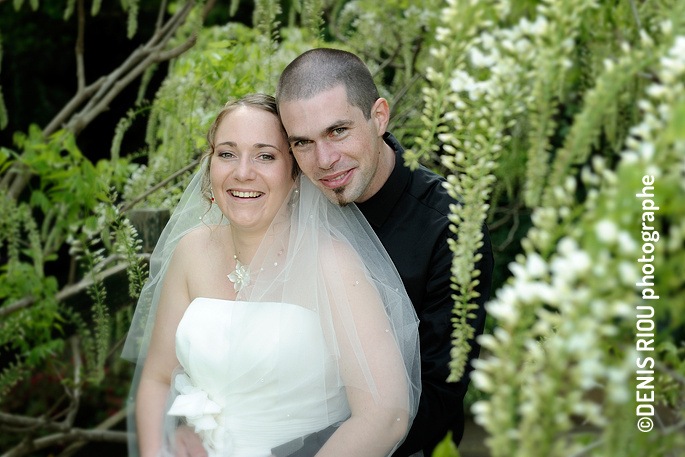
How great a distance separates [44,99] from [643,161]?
17.5 feet

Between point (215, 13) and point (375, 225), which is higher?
point (215, 13)

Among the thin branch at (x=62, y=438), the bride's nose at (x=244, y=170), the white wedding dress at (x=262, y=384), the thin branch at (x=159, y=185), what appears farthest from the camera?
the thin branch at (x=62, y=438)

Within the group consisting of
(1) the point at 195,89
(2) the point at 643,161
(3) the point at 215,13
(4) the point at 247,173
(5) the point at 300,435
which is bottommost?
(5) the point at 300,435

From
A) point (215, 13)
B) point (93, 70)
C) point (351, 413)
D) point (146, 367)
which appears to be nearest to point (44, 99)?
point (93, 70)

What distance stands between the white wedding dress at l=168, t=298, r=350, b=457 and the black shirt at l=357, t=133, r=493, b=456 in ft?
1.02

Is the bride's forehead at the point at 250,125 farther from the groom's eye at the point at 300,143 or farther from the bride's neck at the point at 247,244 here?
the bride's neck at the point at 247,244

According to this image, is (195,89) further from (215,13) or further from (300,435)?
(215,13)

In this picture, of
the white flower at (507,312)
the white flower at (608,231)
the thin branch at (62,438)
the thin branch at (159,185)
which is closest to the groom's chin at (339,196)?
the thin branch at (159,185)

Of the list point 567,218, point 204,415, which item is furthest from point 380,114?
point 567,218

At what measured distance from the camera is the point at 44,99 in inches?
196

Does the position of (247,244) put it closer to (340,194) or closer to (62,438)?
(340,194)

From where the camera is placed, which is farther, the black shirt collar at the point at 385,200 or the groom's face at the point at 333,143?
the black shirt collar at the point at 385,200

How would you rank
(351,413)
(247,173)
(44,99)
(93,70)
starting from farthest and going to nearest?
(93,70) → (44,99) → (247,173) → (351,413)

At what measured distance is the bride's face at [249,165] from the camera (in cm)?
212
